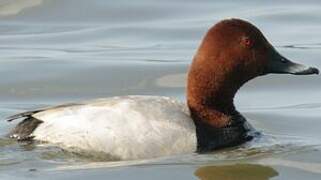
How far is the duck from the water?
92mm

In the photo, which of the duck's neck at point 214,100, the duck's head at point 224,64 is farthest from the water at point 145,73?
the duck's head at point 224,64

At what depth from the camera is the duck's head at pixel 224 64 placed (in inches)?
312

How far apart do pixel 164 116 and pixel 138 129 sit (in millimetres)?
238

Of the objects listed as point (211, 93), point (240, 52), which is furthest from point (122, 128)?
point (240, 52)

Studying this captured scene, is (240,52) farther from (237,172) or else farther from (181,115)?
(237,172)

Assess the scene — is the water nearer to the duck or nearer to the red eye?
the duck

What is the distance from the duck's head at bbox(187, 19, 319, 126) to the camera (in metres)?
7.92

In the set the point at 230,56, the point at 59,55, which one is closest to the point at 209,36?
the point at 230,56

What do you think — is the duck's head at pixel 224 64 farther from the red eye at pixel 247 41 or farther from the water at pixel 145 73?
the water at pixel 145 73

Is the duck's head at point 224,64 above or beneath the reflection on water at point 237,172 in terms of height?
above

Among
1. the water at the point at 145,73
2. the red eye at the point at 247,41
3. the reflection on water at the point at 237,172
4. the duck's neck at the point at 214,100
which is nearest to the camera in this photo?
the reflection on water at the point at 237,172

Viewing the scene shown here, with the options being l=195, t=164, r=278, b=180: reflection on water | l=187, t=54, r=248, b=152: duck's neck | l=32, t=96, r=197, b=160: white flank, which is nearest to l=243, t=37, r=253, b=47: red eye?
l=187, t=54, r=248, b=152: duck's neck

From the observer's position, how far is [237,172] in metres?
7.34

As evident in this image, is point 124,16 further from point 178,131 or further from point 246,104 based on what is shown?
point 178,131
